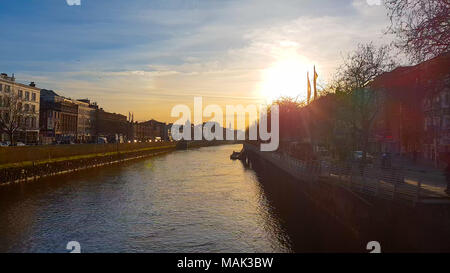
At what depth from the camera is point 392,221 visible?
17.7 metres

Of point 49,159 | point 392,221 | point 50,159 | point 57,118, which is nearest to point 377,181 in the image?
point 392,221

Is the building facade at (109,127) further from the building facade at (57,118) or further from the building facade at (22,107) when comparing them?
the building facade at (22,107)

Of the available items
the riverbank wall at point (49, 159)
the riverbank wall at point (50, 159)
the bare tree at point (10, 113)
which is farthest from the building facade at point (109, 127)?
the riverbank wall at point (49, 159)

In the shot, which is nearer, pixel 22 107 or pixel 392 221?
pixel 392 221

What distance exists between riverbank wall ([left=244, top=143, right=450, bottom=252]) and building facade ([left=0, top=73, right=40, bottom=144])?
2469 inches

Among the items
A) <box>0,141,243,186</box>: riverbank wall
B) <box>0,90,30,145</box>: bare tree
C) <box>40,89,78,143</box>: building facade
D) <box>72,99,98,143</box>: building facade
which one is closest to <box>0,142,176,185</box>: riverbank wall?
<box>0,141,243,186</box>: riverbank wall

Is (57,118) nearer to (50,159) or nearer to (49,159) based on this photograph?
(50,159)

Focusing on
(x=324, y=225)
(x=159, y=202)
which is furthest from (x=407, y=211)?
(x=159, y=202)

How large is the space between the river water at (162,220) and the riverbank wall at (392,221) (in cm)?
105

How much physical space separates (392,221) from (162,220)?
Answer: 561 inches

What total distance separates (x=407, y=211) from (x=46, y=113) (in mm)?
102757

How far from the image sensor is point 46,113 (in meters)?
101

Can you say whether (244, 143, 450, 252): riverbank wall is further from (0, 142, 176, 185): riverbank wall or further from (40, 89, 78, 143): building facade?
(40, 89, 78, 143): building facade

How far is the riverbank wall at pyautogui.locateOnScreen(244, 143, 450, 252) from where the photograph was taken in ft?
50.7
